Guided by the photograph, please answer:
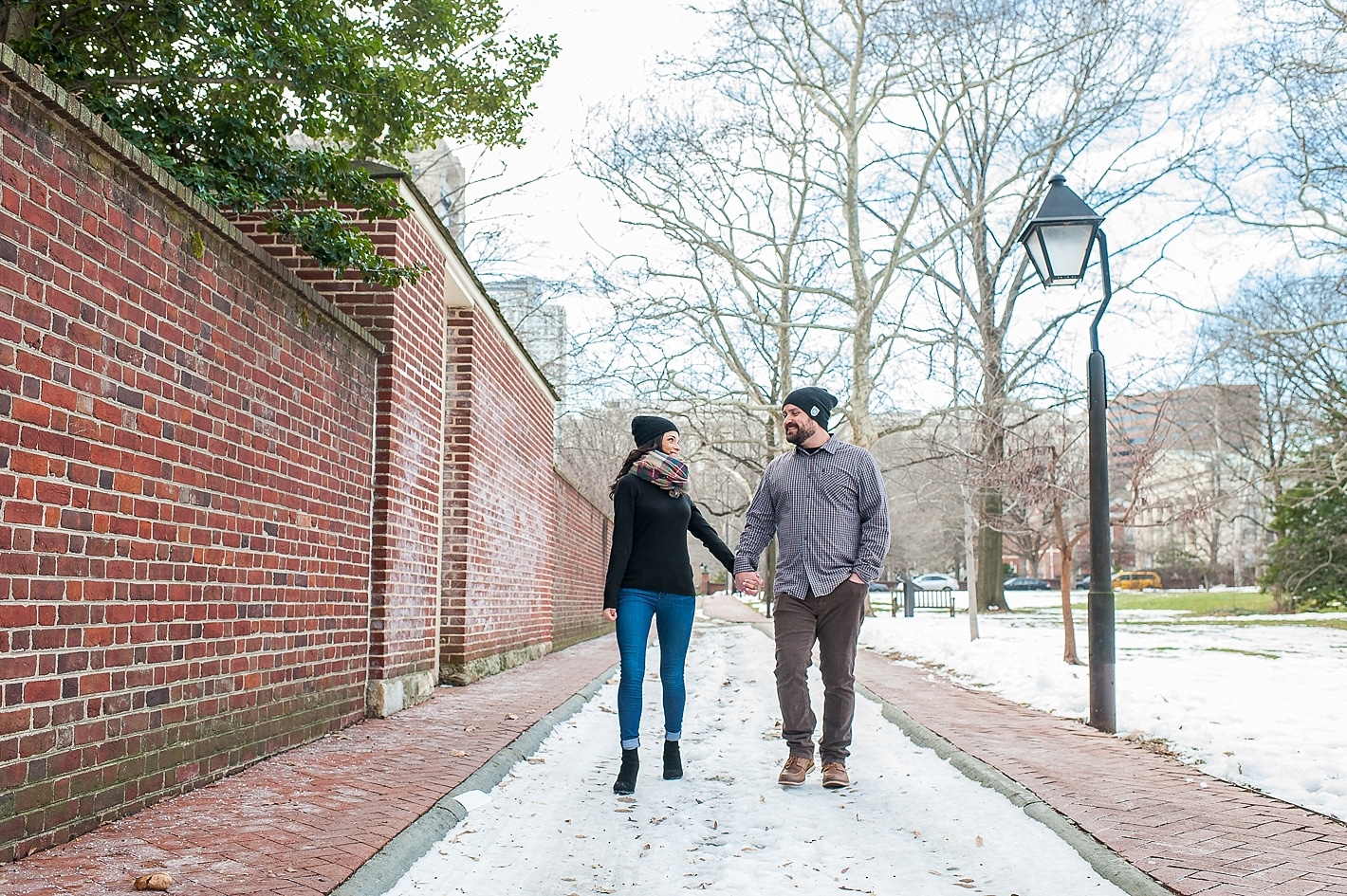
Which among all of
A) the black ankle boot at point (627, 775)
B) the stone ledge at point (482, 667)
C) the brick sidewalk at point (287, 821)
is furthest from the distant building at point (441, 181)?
the black ankle boot at point (627, 775)

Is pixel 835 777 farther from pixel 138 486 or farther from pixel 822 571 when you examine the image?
pixel 138 486

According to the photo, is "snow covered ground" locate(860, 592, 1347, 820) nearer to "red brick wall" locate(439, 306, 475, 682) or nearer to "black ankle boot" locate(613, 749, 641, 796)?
"black ankle boot" locate(613, 749, 641, 796)

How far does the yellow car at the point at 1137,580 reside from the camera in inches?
2766

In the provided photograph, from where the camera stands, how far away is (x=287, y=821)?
4109mm

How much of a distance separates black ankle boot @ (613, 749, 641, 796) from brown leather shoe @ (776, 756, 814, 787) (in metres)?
0.75

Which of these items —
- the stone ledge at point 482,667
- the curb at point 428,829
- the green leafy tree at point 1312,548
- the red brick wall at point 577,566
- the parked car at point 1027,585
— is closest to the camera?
the curb at point 428,829

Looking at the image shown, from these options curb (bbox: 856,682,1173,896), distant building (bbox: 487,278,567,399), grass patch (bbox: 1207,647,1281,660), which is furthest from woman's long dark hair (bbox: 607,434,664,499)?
distant building (bbox: 487,278,567,399)

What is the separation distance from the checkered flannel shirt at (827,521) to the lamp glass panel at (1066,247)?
3.06 metres

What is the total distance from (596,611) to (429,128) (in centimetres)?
1371

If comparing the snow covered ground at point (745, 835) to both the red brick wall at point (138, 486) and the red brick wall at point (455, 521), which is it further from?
the red brick wall at point (455, 521)

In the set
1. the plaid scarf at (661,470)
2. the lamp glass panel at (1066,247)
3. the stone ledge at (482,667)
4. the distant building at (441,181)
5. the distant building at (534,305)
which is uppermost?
the distant building at (441,181)

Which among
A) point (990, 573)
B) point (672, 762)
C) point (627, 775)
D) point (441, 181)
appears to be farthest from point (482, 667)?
point (441, 181)

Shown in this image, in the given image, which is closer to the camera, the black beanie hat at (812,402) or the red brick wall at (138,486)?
the red brick wall at (138,486)

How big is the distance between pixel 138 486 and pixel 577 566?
14.1m
